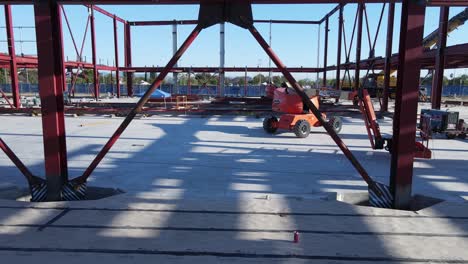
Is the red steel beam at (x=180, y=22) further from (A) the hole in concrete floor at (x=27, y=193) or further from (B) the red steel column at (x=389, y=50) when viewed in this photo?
(A) the hole in concrete floor at (x=27, y=193)

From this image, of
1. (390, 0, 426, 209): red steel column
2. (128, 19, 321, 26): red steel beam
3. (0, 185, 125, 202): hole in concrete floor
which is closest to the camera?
(390, 0, 426, 209): red steel column

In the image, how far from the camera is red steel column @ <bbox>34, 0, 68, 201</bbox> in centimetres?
500

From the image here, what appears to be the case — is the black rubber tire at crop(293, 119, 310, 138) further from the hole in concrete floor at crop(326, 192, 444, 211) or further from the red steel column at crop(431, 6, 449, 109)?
the red steel column at crop(431, 6, 449, 109)

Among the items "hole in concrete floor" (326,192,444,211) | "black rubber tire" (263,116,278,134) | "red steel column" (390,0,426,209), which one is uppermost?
"red steel column" (390,0,426,209)

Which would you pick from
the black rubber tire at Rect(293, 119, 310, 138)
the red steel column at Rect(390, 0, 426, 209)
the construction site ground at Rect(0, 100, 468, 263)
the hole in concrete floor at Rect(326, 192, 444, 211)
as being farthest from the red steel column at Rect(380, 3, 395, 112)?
the red steel column at Rect(390, 0, 426, 209)

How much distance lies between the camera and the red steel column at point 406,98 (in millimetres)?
4738

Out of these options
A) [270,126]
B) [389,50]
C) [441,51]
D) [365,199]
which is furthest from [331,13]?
[365,199]

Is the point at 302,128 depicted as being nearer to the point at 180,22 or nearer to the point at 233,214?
the point at 233,214

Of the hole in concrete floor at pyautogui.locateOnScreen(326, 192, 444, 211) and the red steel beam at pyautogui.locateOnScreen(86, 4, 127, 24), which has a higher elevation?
the red steel beam at pyautogui.locateOnScreen(86, 4, 127, 24)

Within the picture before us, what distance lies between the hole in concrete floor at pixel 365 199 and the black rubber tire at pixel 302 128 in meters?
5.71

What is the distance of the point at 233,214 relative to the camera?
4.77 m

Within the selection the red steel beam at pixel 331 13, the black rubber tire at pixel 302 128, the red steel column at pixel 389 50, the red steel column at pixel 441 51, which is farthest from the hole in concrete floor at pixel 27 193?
the red steel beam at pixel 331 13

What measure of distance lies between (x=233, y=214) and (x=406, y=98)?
280 centimetres

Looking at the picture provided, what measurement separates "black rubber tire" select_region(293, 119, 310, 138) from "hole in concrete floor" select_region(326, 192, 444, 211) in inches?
225
